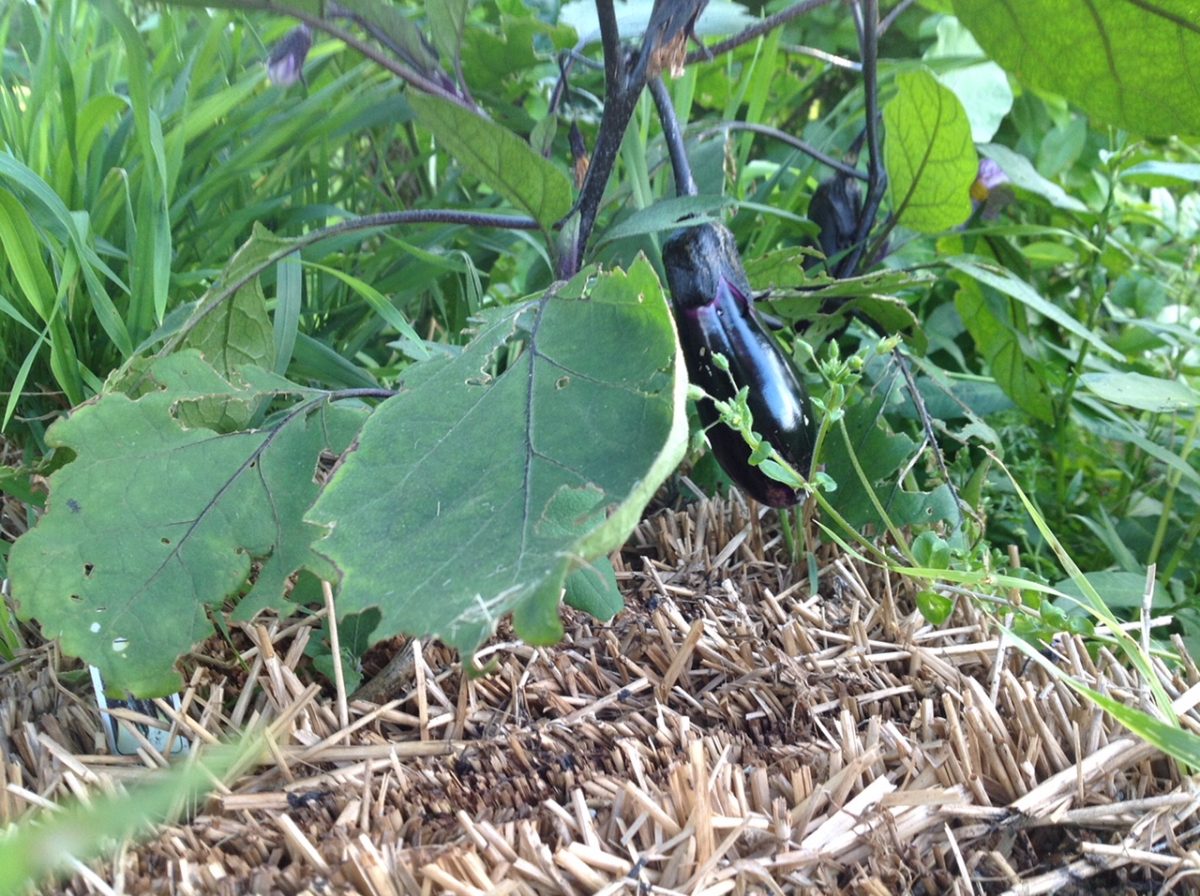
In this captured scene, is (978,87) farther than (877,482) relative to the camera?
Yes

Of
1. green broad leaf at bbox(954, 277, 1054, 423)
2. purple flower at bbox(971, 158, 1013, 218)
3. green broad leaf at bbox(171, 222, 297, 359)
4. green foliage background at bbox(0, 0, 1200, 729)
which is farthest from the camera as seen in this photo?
purple flower at bbox(971, 158, 1013, 218)

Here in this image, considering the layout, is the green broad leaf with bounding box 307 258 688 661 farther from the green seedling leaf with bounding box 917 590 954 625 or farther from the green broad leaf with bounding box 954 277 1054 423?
the green broad leaf with bounding box 954 277 1054 423

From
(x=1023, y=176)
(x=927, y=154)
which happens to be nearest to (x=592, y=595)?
(x=927, y=154)

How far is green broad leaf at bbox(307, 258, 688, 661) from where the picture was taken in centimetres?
51

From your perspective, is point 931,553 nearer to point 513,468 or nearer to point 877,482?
point 877,482

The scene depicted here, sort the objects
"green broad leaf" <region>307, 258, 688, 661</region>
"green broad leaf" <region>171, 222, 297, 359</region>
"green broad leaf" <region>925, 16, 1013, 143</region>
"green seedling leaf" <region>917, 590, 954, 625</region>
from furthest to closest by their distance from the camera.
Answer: "green broad leaf" <region>925, 16, 1013, 143</region>
"green broad leaf" <region>171, 222, 297, 359</region>
"green seedling leaf" <region>917, 590, 954, 625</region>
"green broad leaf" <region>307, 258, 688, 661</region>

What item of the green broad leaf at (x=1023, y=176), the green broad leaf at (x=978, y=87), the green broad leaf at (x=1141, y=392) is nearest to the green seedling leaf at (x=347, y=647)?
the green broad leaf at (x=1141, y=392)

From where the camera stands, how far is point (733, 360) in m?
0.82

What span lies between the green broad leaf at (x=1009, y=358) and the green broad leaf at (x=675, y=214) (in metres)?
0.47

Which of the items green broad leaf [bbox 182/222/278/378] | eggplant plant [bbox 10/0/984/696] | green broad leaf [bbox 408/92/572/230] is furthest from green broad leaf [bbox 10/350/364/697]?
green broad leaf [bbox 408/92/572/230]

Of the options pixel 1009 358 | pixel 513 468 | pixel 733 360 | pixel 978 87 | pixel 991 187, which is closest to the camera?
pixel 513 468

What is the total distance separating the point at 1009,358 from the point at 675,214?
53 cm

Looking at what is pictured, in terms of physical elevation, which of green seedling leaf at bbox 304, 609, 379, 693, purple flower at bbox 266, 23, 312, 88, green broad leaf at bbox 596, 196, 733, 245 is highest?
purple flower at bbox 266, 23, 312, 88

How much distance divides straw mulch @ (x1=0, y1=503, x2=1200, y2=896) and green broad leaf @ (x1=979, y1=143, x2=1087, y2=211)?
0.61 m
